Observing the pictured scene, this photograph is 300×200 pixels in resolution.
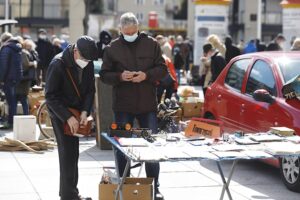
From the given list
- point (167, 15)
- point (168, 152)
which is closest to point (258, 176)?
point (168, 152)

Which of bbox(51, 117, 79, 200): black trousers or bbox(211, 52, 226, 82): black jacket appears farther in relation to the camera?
bbox(211, 52, 226, 82): black jacket

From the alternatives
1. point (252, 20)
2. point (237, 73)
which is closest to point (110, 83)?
point (237, 73)

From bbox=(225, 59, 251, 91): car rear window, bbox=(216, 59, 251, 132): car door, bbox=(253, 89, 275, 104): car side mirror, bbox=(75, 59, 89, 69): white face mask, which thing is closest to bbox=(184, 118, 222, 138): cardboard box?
bbox=(75, 59, 89, 69): white face mask

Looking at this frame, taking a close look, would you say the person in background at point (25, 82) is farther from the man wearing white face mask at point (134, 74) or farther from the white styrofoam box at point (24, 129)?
the man wearing white face mask at point (134, 74)

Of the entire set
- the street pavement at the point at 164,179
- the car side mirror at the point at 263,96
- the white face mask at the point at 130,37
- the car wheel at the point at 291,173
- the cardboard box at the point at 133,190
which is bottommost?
→ the street pavement at the point at 164,179

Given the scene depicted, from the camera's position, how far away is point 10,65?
13.1 meters

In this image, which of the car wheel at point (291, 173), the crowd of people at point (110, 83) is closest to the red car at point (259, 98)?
the car wheel at point (291, 173)

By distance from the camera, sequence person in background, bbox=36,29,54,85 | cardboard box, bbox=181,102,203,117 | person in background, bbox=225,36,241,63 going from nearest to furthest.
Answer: cardboard box, bbox=181,102,203,117
person in background, bbox=225,36,241,63
person in background, bbox=36,29,54,85

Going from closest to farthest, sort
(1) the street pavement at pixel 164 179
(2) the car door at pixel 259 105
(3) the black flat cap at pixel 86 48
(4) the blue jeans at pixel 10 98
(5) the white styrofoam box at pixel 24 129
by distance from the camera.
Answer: (3) the black flat cap at pixel 86 48 < (1) the street pavement at pixel 164 179 < (2) the car door at pixel 259 105 < (5) the white styrofoam box at pixel 24 129 < (4) the blue jeans at pixel 10 98

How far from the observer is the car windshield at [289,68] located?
28.8 feet

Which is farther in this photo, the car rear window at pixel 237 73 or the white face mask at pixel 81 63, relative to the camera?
the car rear window at pixel 237 73

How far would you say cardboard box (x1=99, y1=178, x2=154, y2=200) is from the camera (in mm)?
6172

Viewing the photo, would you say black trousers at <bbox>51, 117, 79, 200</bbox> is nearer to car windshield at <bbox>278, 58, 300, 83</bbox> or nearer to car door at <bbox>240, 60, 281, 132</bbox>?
car door at <bbox>240, 60, 281, 132</bbox>

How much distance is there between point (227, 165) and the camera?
9742 mm
